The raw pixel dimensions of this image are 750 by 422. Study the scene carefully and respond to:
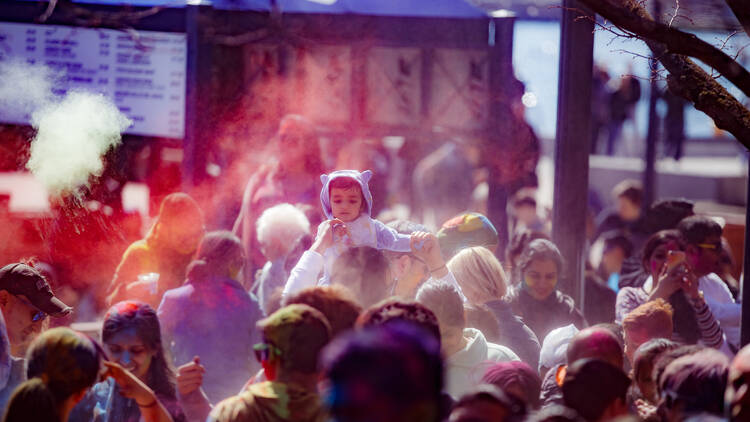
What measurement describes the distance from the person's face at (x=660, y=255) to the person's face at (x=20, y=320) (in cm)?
365

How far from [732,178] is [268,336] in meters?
14.4

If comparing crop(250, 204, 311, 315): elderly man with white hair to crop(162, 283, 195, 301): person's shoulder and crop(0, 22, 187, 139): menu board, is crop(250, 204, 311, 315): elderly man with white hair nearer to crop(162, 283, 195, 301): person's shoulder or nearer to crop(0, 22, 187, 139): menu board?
crop(162, 283, 195, 301): person's shoulder

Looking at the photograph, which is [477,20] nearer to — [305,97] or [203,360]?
[305,97]

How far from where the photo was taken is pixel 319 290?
3.30 m

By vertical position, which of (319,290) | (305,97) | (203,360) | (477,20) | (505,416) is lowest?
(203,360)

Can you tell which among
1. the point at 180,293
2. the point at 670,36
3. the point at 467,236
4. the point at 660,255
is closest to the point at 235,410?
the point at 180,293

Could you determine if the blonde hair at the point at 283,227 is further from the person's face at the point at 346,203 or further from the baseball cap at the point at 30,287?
the baseball cap at the point at 30,287

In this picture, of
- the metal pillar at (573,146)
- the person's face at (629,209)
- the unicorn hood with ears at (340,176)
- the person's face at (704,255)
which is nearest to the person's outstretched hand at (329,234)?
the unicorn hood with ears at (340,176)

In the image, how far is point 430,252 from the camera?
4.43 metres

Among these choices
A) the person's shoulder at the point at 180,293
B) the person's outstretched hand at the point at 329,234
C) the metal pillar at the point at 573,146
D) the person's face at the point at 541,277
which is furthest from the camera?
the metal pillar at the point at 573,146

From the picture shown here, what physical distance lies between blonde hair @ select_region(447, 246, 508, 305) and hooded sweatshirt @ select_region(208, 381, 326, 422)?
186 centimetres

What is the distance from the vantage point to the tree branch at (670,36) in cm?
368

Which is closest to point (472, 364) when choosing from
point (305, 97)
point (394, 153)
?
point (305, 97)

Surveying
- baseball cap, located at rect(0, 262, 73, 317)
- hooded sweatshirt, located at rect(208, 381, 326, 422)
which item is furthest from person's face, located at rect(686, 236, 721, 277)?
baseball cap, located at rect(0, 262, 73, 317)
